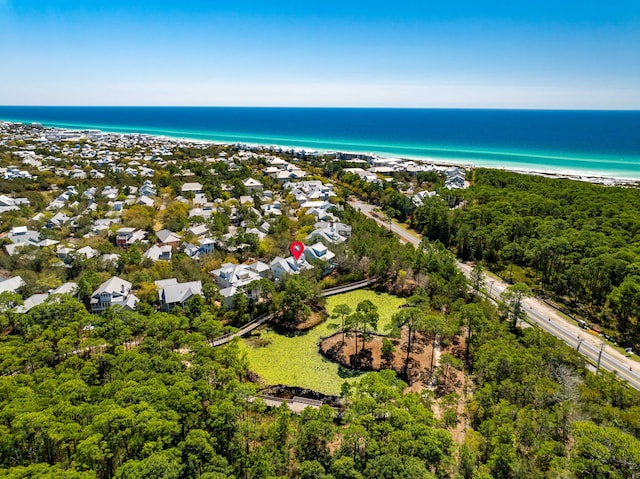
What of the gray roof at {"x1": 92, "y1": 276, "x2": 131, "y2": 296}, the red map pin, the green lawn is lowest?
the green lawn

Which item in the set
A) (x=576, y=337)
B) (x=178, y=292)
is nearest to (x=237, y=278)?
(x=178, y=292)

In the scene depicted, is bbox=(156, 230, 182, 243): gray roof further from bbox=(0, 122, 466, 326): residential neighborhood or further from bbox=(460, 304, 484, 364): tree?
bbox=(460, 304, 484, 364): tree

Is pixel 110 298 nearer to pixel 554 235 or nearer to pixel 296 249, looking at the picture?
pixel 296 249

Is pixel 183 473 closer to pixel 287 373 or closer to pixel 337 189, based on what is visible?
pixel 287 373

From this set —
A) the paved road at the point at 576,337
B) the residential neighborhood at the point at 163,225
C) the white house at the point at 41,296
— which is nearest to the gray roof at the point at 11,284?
the residential neighborhood at the point at 163,225

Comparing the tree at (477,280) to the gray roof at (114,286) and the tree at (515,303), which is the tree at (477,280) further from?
the gray roof at (114,286)

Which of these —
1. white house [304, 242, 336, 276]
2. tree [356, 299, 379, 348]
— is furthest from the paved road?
white house [304, 242, 336, 276]

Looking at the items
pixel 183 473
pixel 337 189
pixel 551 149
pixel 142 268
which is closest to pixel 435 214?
pixel 337 189
